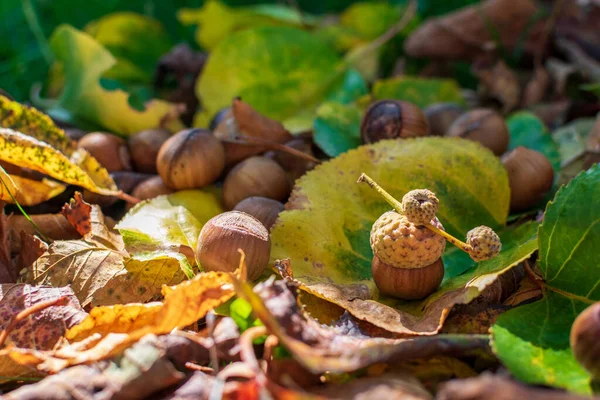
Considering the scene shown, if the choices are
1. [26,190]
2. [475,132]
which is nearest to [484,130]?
[475,132]

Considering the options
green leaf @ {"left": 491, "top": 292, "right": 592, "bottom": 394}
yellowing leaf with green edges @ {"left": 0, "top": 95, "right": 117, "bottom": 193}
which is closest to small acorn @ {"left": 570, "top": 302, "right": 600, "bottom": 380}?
green leaf @ {"left": 491, "top": 292, "right": 592, "bottom": 394}

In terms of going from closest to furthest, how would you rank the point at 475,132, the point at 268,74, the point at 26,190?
the point at 26,190
the point at 475,132
the point at 268,74

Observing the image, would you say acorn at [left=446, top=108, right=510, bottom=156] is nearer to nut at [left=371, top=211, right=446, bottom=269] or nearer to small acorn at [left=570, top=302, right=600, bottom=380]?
nut at [left=371, top=211, right=446, bottom=269]

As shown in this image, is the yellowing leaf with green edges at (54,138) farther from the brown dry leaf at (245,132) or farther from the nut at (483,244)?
the nut at (483,244)

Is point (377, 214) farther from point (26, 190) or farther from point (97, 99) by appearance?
point (97, 99)

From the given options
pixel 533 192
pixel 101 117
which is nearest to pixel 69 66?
pixel 101 117

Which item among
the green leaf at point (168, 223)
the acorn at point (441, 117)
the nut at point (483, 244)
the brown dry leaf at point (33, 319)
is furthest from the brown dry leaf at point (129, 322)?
the acorn at point (441, 117)

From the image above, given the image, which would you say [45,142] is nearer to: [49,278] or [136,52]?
[49,278]
